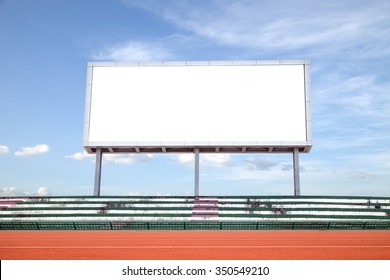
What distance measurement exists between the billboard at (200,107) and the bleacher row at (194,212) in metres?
3.47

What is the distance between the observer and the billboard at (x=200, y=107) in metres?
24.8

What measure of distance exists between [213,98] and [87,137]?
8404 mm

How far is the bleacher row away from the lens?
2022cm

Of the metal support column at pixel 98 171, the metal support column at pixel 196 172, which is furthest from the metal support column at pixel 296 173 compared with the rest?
the metal support column at pixel 98 171

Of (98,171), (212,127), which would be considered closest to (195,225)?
(212,127)

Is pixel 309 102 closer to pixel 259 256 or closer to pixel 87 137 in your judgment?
pixel 87 137

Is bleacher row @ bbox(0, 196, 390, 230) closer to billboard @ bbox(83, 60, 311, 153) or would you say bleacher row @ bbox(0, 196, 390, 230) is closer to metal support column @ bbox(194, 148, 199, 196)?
metal support column @ bbox(194, 148, 199, 196)

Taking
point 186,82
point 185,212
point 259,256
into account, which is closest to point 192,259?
point 259,256

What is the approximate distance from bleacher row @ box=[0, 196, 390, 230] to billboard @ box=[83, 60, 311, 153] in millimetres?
3470

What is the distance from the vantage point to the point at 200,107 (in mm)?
25266

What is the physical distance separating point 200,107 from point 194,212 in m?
6.77

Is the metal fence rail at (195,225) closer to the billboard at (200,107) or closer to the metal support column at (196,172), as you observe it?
the metal support column at (196,172)

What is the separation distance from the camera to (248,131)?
2478cm

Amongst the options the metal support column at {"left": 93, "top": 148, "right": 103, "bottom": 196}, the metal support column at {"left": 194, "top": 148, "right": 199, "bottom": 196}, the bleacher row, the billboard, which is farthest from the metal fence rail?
the billboard
